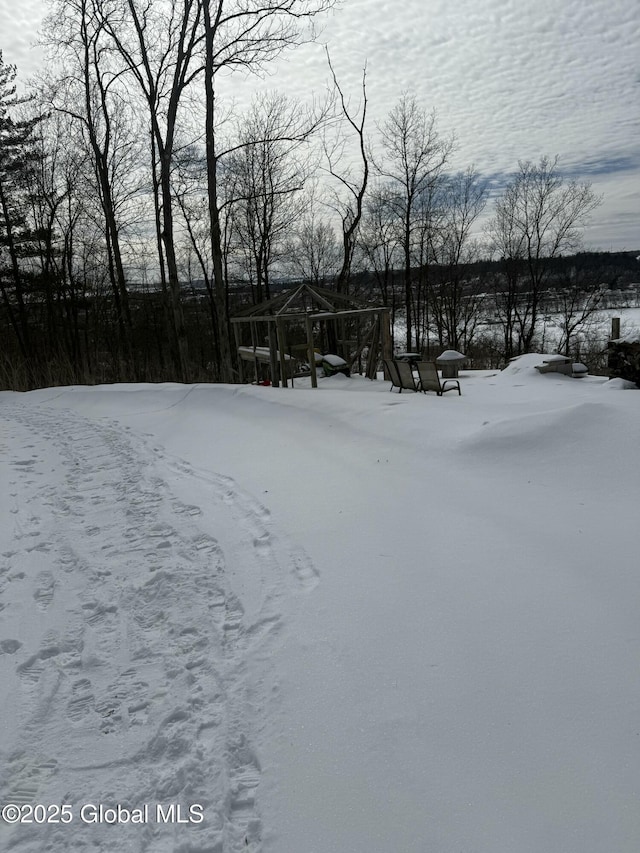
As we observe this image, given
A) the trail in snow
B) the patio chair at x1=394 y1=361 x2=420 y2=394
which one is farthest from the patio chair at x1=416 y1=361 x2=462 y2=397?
the trail in snow

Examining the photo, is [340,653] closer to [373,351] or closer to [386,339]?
[386,339]

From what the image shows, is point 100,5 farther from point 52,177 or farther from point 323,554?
point 323,554

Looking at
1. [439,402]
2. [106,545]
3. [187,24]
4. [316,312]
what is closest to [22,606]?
[106,545]

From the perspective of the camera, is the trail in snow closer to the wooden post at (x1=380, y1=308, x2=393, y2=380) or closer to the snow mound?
the snow mound

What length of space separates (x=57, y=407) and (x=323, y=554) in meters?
10.3

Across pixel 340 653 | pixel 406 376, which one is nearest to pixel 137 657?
pixel 340 653

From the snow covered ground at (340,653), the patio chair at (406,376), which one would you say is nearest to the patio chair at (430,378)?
the patio chair at (406,376)

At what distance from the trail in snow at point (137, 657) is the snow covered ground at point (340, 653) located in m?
0.01

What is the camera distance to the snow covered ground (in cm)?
191

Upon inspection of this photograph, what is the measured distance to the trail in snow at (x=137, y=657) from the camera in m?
2.00

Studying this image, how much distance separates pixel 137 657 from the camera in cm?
279

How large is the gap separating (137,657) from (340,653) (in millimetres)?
1044

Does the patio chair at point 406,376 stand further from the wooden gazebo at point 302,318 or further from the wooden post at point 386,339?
the wooden post at point 386,339

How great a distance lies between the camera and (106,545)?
415 cm
